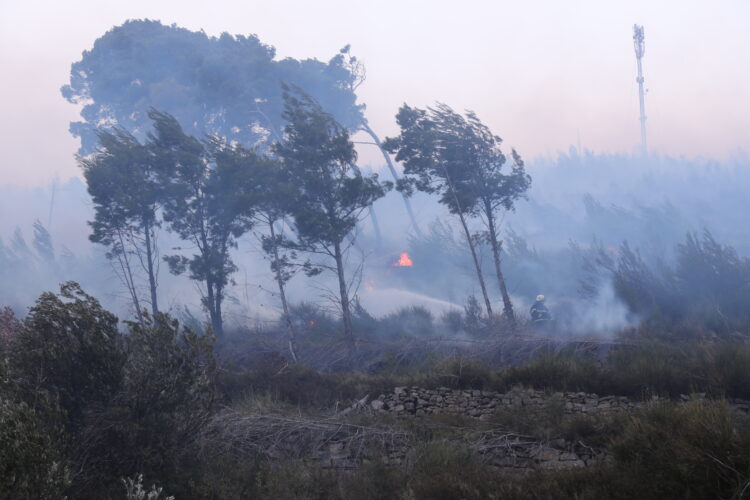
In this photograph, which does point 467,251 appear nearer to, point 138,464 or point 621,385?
point 621,385

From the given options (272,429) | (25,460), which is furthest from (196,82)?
(25,460)

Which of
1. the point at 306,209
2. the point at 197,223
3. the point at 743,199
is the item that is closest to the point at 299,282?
the point at 197,223

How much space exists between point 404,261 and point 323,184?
19.3 meters

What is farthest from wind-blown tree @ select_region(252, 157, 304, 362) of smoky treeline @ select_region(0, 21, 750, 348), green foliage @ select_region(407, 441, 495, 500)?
green foliage @ select_region(407, 441, 495, 500)

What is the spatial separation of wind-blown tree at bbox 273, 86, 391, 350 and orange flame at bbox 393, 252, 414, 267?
1796cm

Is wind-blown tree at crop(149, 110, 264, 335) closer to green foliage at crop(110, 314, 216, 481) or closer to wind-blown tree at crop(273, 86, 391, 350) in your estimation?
wind-blown tree at crop(273, 86, 391, 350)

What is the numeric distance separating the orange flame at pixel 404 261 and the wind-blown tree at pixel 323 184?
1796cm

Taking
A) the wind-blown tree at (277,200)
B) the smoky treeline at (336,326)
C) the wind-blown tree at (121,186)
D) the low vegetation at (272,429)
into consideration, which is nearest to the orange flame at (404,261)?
the smoky treeline at (336,326)

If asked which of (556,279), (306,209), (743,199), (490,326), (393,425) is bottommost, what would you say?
(393,425)

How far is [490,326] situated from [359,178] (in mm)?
7119

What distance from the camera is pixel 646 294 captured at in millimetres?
18156

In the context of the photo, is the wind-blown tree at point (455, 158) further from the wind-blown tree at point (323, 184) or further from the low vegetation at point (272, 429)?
the low vegetation at point (272, 429)

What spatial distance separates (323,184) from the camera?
19359mm

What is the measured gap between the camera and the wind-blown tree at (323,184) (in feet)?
63.3
